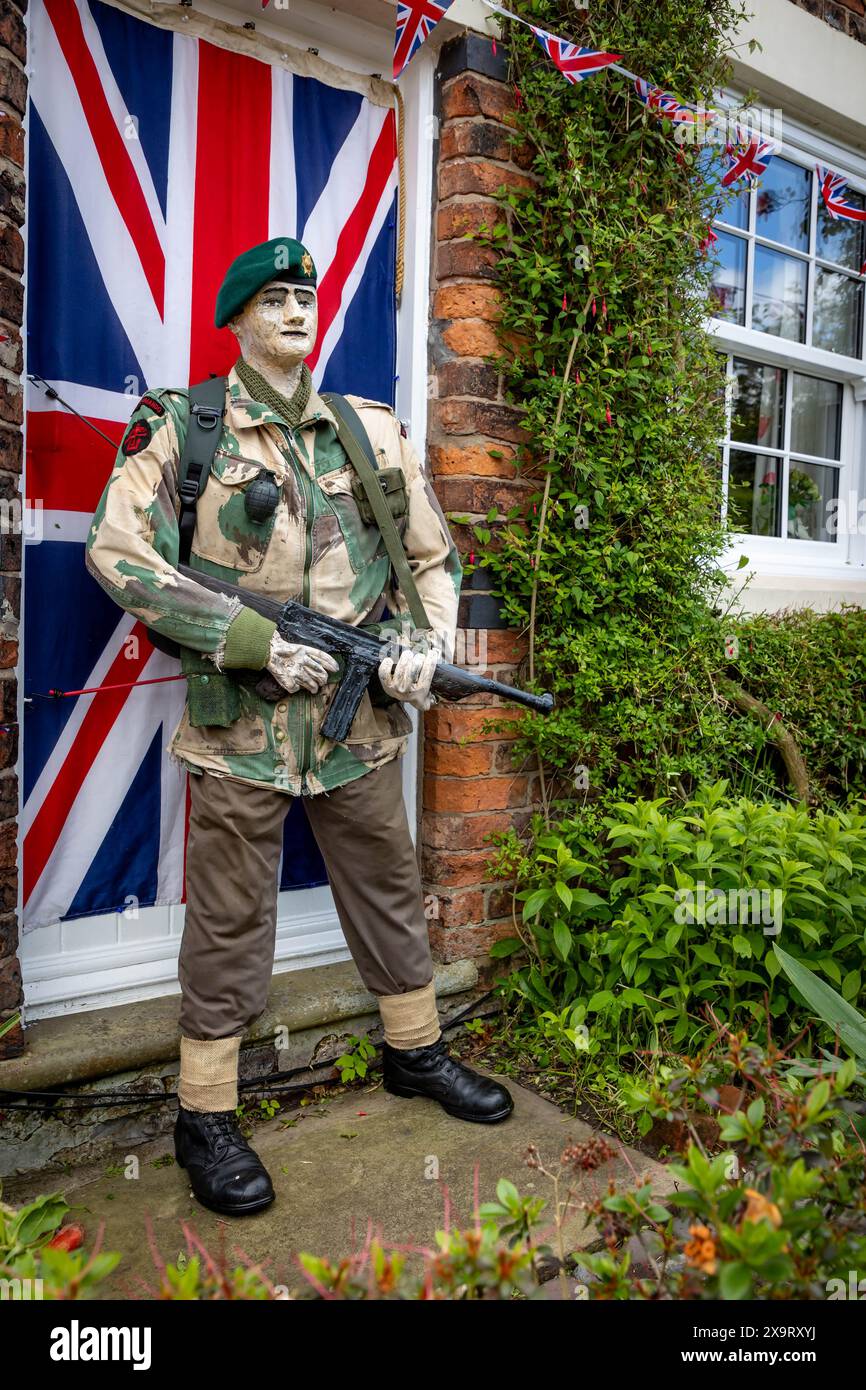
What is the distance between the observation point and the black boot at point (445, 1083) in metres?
2.86

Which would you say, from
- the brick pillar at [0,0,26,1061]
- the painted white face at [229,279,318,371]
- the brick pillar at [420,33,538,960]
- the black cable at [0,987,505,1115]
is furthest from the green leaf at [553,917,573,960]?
the painted white face at [229,279,318,371]

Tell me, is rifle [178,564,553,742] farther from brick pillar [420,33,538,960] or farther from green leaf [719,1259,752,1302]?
green leaf [719,1259,752,1302]

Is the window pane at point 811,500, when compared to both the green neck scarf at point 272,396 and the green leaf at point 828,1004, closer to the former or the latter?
the green neck scarf at point 272,396

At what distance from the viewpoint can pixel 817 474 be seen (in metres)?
5.01

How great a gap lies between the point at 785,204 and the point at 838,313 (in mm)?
627

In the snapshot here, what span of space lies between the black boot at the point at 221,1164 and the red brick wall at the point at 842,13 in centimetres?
491

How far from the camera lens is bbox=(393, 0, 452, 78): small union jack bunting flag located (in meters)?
2.87

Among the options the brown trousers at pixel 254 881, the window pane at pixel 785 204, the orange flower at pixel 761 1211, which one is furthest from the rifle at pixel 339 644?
the window pane at pixel 785 204

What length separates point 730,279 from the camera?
14.6 ft

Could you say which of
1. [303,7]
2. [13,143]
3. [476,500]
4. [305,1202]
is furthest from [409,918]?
[303,7]

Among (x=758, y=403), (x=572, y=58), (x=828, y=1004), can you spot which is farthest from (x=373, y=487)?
(x=758, y=403)

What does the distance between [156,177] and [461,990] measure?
2.65 meters

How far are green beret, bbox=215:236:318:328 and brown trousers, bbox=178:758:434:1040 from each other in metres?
1.25

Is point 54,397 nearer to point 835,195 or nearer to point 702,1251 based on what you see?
point 702,1251
